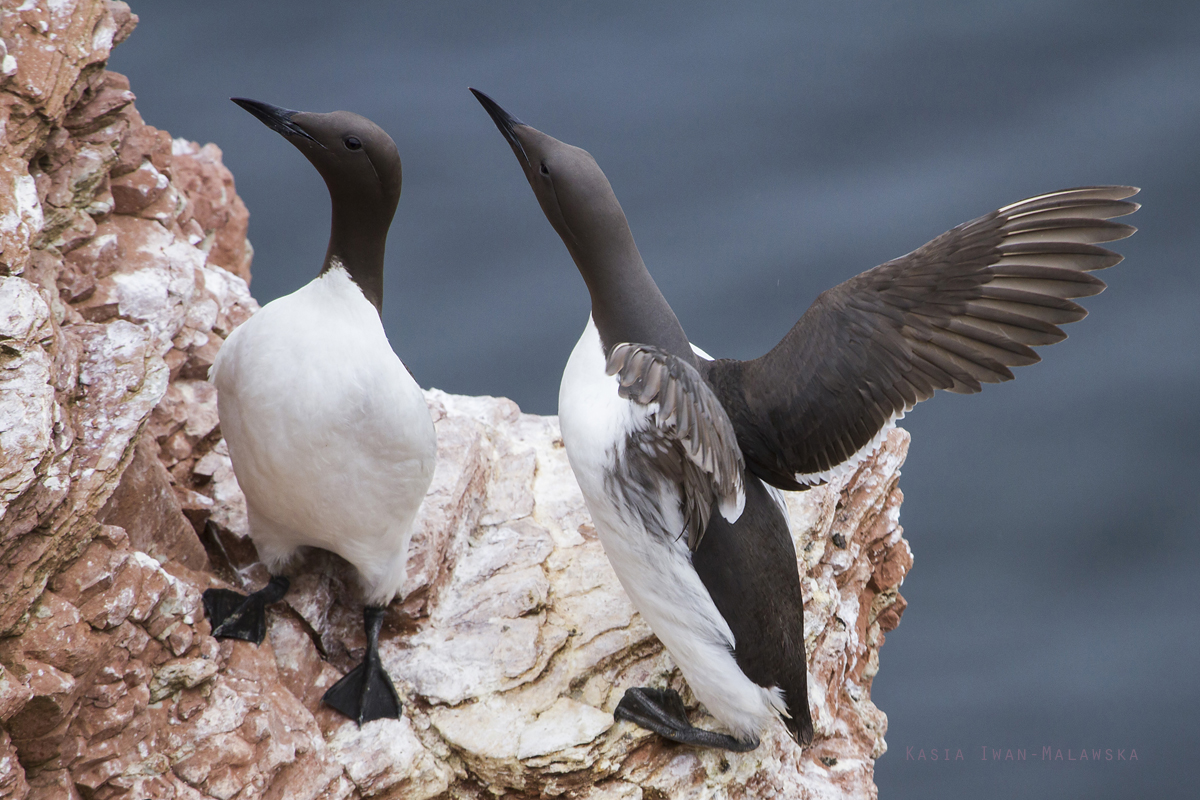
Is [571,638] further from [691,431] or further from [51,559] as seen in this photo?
[51,559]

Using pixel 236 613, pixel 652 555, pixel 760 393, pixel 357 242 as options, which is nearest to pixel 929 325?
pixel 760 393

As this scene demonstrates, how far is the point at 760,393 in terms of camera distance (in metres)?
3.19

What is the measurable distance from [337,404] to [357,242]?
50 cm

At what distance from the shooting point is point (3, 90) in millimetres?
2975

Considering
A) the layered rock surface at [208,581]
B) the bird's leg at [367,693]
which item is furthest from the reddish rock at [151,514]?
the bird's leg at [367,693]

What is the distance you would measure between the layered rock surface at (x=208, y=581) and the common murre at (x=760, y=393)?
355 mm

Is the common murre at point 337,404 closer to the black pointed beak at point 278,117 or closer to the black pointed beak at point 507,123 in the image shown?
the black pointed beak at point 278,117

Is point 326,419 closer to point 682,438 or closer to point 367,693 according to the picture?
point 367,693

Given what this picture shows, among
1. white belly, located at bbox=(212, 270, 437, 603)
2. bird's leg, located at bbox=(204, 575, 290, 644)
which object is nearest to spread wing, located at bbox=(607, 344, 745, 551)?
white belly, located at bbox=(212, 270, 437, 603)

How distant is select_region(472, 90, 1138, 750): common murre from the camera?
119 inches

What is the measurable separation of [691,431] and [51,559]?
1.59 metres


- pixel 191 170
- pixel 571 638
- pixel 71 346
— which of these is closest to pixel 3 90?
pixel 71 346

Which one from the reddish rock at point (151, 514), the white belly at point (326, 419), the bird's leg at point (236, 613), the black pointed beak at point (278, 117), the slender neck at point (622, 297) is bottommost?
the bird's leg at point (236, 613)

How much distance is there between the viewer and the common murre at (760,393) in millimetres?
3029
